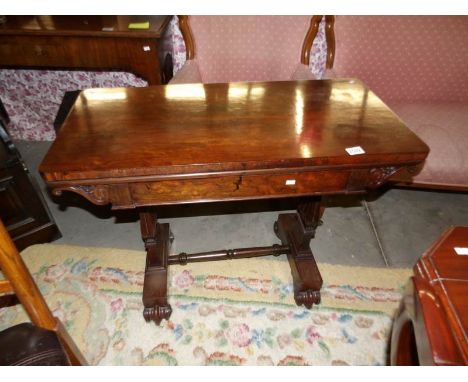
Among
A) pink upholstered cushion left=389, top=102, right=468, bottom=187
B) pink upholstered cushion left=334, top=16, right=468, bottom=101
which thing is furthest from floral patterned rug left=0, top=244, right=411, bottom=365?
pink upholstered cushion left=334, top=16, right=468, bottom=101

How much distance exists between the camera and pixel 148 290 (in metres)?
1.60

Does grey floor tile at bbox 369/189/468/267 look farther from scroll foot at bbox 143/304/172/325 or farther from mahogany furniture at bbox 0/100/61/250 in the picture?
mahogany furniture at bbox 0/100/61/250

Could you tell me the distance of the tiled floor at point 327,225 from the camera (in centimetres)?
204

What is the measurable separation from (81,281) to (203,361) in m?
0.87

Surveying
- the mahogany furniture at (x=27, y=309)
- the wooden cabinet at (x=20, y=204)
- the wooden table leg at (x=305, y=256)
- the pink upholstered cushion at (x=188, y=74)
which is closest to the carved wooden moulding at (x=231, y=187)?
the mahogany furniture at (x=27, y=309)

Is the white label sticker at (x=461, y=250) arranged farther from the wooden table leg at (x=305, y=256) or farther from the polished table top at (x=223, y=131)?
the wooden table leg at (x=305, y=256)

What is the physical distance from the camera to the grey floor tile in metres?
2.05

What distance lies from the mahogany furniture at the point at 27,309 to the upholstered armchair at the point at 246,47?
1.71 metres

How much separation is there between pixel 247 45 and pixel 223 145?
1551mm

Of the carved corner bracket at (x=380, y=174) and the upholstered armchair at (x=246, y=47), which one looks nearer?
the carved corner bracket at (x=380, y=174)

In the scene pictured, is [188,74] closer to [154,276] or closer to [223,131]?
[223,131]
